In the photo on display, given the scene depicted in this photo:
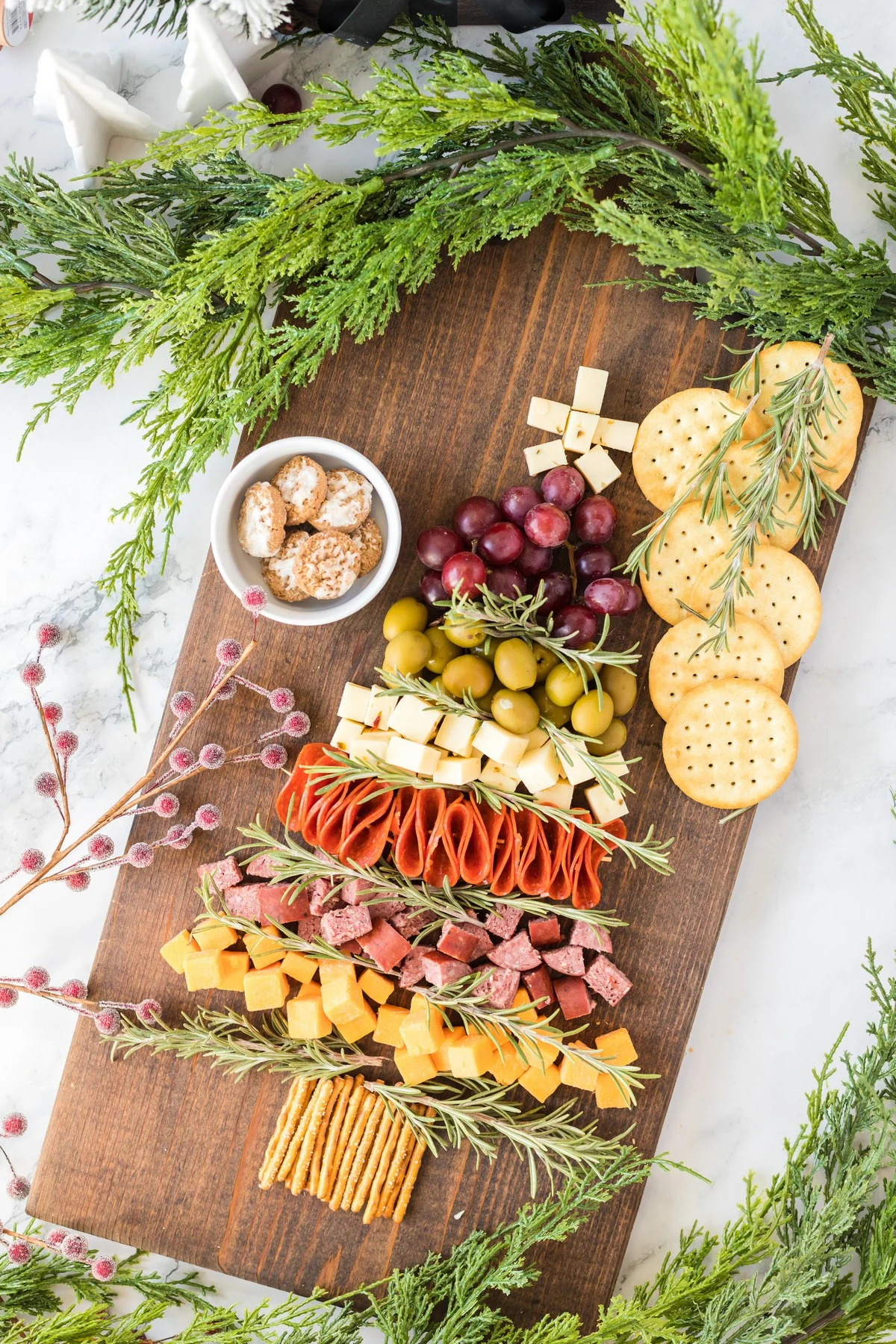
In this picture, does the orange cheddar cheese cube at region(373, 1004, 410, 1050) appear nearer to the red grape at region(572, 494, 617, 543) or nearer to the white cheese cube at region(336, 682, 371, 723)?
the white cheese cube at region(336, 682, 371, 723)

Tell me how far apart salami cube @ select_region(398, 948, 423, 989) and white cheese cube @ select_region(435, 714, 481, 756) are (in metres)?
0.35

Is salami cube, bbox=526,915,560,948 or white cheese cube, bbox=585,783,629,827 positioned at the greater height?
white cheese cube, bbox=585,783,629,827

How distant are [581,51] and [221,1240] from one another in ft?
6.70

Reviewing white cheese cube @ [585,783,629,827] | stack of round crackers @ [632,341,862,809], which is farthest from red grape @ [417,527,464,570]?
white cheese cube @ [585,783,629,827]

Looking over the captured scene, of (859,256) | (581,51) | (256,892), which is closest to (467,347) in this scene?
(581,51)

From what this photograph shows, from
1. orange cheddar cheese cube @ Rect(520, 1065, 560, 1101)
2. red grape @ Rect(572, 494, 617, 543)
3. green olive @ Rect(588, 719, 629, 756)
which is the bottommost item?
orange cheddar cheese cube @ Rect(520, 1065, 560, 1101)

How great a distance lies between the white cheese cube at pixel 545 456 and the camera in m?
1.61

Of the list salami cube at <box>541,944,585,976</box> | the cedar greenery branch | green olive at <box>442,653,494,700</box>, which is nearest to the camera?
the cedar greenery branch

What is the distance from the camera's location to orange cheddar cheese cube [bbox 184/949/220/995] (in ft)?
5.32

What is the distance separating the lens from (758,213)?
1.30 meters

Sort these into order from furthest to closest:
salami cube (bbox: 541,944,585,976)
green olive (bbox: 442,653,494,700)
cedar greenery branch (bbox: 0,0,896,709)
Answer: salami cube (bbox: 541,944,585,976) → green olive (bbox: 442,653,494,700) → cedar greenery branch (bbox: 0,0,896,709)

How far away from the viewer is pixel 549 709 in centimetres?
157

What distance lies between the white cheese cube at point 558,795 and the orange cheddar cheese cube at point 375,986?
40 cm

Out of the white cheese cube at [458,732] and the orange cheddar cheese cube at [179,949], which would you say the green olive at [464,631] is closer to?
the white cheese cube at [458,732]
